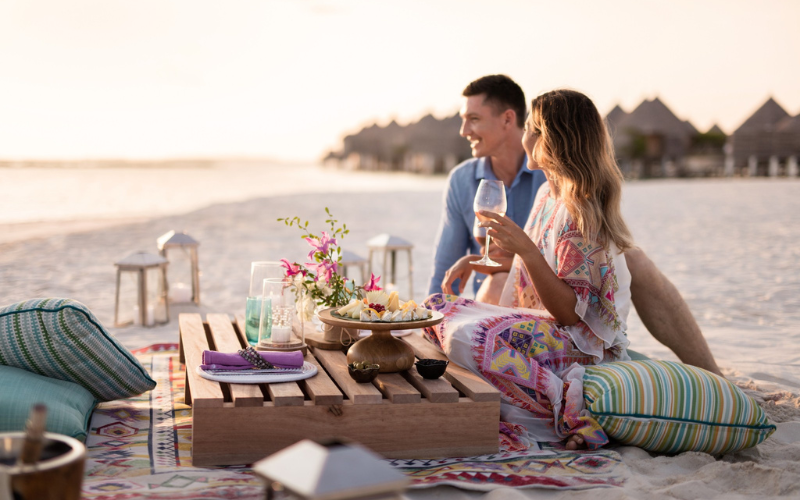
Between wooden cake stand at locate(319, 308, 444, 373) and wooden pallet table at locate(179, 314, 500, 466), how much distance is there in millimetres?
51

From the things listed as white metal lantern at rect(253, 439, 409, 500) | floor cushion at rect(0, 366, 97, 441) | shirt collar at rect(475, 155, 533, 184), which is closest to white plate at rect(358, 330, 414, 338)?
floor cushion at rect(0, 366, 97, 441)

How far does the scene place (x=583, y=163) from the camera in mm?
3150

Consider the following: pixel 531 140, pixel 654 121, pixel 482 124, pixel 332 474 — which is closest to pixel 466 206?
pixel 482 124

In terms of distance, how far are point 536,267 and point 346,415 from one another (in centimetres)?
100

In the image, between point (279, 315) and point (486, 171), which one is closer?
point (279, 315)

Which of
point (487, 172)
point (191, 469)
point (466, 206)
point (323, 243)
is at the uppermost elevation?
point (487, 172)

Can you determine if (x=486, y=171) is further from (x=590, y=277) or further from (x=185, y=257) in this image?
(x=185, y=257)

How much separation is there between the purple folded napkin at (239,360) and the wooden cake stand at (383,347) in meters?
0.19

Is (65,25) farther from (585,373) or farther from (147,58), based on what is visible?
(585,373)

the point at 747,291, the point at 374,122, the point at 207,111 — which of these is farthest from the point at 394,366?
the point at 374,122

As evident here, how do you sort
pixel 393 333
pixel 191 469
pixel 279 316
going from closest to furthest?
pixel 191 469, pixel 279 316, pixel 393 333

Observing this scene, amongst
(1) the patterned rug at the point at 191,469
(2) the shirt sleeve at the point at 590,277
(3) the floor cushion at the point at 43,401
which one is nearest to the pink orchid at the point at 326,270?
(1) the patterned rug at the point at 191,469

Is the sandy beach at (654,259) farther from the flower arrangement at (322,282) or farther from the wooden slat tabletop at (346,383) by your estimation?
the flower arrangement at (322,282)

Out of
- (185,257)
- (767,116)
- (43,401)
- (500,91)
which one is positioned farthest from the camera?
(767,116)
